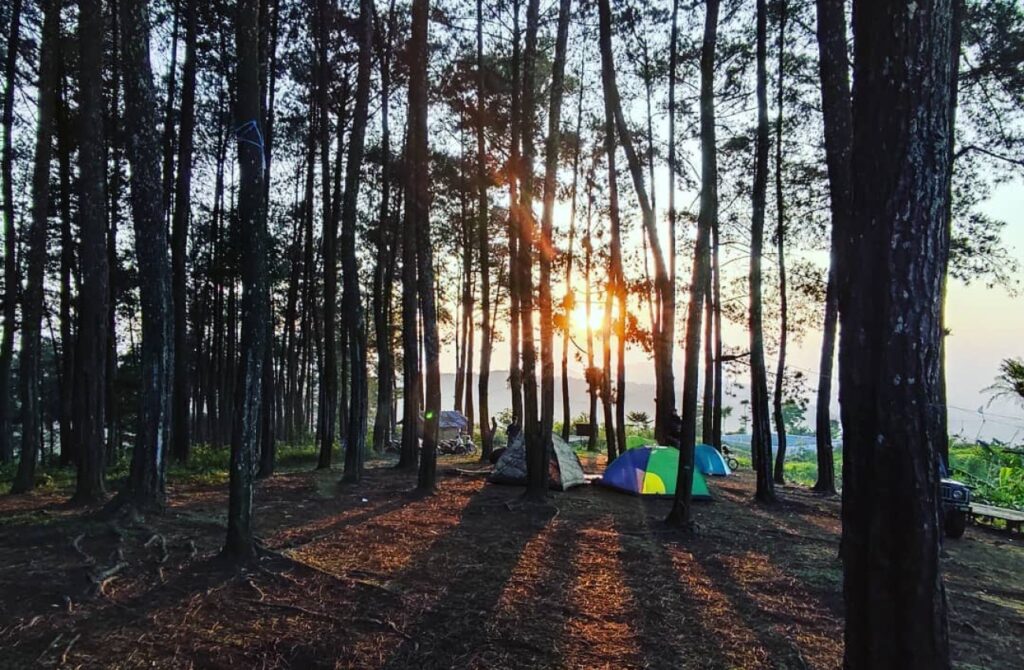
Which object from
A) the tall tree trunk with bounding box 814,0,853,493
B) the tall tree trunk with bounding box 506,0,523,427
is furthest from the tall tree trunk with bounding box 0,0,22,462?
the tall tree trunk with bounding box 814,0,853,493

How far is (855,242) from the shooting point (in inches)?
115

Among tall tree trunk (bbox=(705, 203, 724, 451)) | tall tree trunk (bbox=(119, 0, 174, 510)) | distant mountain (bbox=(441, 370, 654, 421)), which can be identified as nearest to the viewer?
tall tree trunk (bbox=(119, 0, 174, 510))

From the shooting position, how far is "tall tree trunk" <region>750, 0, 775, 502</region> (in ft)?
34.9

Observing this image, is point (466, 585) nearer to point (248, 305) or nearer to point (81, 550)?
point (248, 305)

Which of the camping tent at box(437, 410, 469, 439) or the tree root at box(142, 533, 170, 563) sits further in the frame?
the camping tent at box(437, 410, 469, 439)

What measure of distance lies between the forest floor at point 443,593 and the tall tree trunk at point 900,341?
1.61m

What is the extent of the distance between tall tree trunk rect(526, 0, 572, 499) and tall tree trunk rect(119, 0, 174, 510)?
535 centimetres

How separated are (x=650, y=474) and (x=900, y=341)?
9.24 m

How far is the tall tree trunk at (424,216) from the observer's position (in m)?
10.1

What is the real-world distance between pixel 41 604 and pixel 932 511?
5.79m

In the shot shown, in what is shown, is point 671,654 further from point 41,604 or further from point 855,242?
point 41,604

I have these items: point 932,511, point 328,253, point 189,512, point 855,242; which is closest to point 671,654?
point 932,511

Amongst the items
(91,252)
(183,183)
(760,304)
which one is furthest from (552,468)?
(183,183)

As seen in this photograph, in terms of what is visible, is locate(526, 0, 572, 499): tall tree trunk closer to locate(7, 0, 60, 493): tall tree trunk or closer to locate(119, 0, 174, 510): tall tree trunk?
locate(119, 0, 174, 510): tall tree trunk
